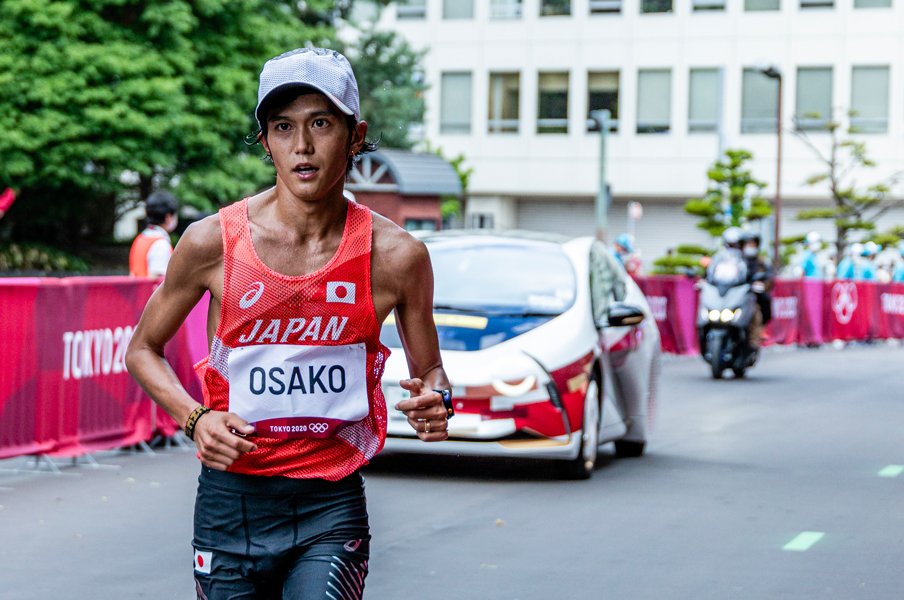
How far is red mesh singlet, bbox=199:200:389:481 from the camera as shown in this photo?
362cm

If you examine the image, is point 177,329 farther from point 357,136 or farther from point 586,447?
point 586,447

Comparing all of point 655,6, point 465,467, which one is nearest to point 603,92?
point 655,6

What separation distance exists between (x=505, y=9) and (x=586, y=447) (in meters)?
53.4

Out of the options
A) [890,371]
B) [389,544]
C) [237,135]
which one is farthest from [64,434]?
[237,135]

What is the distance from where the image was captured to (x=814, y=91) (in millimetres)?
59125

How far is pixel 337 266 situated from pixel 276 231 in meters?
0.15

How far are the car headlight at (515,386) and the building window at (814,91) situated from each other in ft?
164

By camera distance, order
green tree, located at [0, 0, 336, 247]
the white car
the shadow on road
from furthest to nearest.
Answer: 1. green tree, located at [0, 0, 336, 247]
2. the shadow on road
3. the white car

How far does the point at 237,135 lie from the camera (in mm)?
34438

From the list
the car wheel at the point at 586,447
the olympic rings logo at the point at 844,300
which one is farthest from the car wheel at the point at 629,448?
the olympic rings logo at the point at 844,300

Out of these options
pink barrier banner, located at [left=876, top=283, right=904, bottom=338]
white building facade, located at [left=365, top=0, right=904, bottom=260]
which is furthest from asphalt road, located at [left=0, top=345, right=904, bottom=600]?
white building facade, located at [left=365, top=0, right=904, bottom=260]

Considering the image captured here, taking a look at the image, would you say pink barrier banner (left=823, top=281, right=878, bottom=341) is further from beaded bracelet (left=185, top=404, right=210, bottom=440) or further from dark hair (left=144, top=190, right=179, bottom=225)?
beaded bracelet (left=185, top=404, right=210, bottom=440)

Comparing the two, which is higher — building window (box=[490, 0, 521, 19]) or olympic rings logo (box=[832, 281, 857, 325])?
building window (box=[490, 0, 521, 19])

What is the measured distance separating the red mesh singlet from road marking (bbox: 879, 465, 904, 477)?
8486 millimetres
